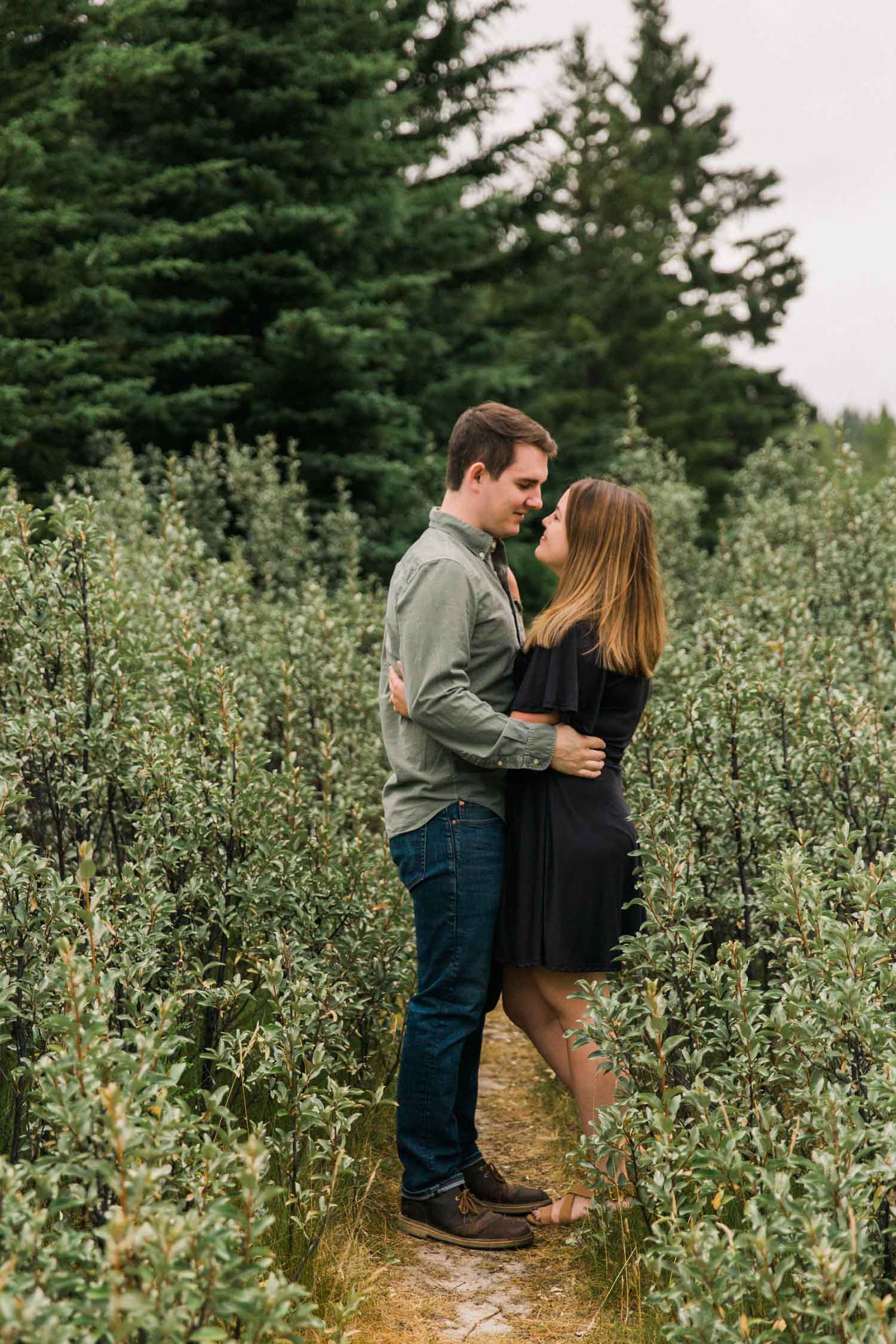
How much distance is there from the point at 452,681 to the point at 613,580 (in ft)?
2.02

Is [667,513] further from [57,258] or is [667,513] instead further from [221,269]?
[57,258]

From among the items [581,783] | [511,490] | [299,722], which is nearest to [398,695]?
[581,783]

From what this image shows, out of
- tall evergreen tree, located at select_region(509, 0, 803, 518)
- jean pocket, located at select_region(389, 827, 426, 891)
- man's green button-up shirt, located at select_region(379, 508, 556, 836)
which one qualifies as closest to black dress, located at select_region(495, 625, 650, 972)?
man's green button-up shirt, located at select_region(379, 508, 556, 836)

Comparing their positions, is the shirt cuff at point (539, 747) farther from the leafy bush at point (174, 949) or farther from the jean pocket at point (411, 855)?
the leafy bush at point (174, 949)

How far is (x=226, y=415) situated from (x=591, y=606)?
26.4 ft

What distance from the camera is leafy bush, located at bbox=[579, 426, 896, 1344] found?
2.38 meters

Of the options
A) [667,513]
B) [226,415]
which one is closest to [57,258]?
[226,415]

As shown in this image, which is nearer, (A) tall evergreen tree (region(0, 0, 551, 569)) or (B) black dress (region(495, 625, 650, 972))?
(B) black dress (region(495, 625, 650, 972))

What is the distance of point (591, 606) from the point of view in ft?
11.4

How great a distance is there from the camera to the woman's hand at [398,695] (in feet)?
11.4

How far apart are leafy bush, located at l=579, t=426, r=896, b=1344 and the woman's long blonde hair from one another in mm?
560

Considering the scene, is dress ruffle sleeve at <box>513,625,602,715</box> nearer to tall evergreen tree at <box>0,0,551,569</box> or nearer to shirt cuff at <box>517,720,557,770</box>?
A: shirt cuff at <box>517,720,557,770</box>

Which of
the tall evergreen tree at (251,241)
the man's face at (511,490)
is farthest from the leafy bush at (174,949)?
the tall evergreen tree at (251,241)

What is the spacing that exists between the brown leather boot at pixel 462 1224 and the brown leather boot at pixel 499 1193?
11 cm
